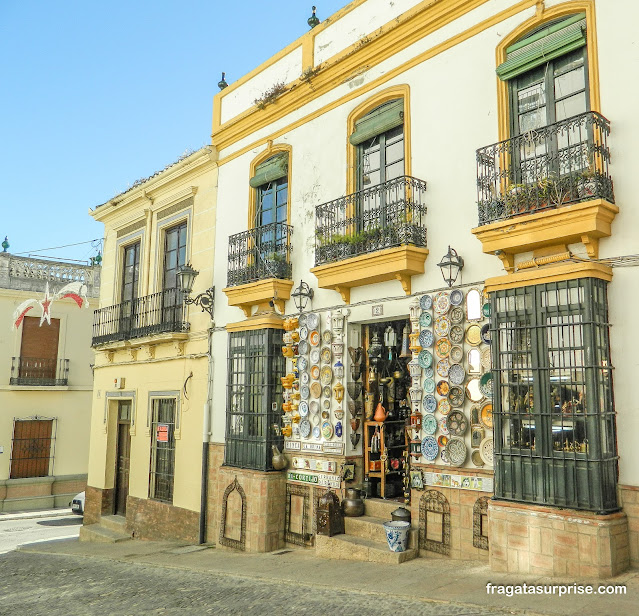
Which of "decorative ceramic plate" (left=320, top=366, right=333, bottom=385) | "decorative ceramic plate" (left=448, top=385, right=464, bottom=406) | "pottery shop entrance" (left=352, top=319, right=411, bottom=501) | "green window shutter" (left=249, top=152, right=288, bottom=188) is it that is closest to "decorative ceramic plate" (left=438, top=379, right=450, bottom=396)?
"decorative ceramic plate" (left=448, top=385, right=464, bottom=406)

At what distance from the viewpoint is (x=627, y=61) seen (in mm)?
6840

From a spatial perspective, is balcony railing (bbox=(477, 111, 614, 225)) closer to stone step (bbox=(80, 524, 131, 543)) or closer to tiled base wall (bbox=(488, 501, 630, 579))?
tiled base wall (bbox=(488, 501, 630, 579))

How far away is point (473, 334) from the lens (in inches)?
310

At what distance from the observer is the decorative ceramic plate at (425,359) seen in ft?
27.2

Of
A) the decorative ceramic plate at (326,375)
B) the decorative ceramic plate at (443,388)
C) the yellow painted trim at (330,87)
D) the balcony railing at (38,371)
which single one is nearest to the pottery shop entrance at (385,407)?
the decorative ceramic plate at (326,375)

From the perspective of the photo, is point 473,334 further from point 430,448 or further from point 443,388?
point 430,448

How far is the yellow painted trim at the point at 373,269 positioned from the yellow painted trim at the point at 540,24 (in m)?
1.85

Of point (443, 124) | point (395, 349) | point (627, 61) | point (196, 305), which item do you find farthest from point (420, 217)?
point (196, 305)

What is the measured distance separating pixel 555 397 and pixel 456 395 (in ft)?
4.85

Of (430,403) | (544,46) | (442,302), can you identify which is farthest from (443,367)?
(544,46)

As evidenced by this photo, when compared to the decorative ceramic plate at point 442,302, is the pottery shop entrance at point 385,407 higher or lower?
lower

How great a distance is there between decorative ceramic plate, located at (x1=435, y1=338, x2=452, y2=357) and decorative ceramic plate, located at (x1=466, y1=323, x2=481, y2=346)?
29 cm

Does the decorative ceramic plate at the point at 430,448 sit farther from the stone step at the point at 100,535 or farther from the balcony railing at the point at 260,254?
the stone step at the point at 100,535

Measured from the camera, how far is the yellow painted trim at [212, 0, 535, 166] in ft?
27.7
